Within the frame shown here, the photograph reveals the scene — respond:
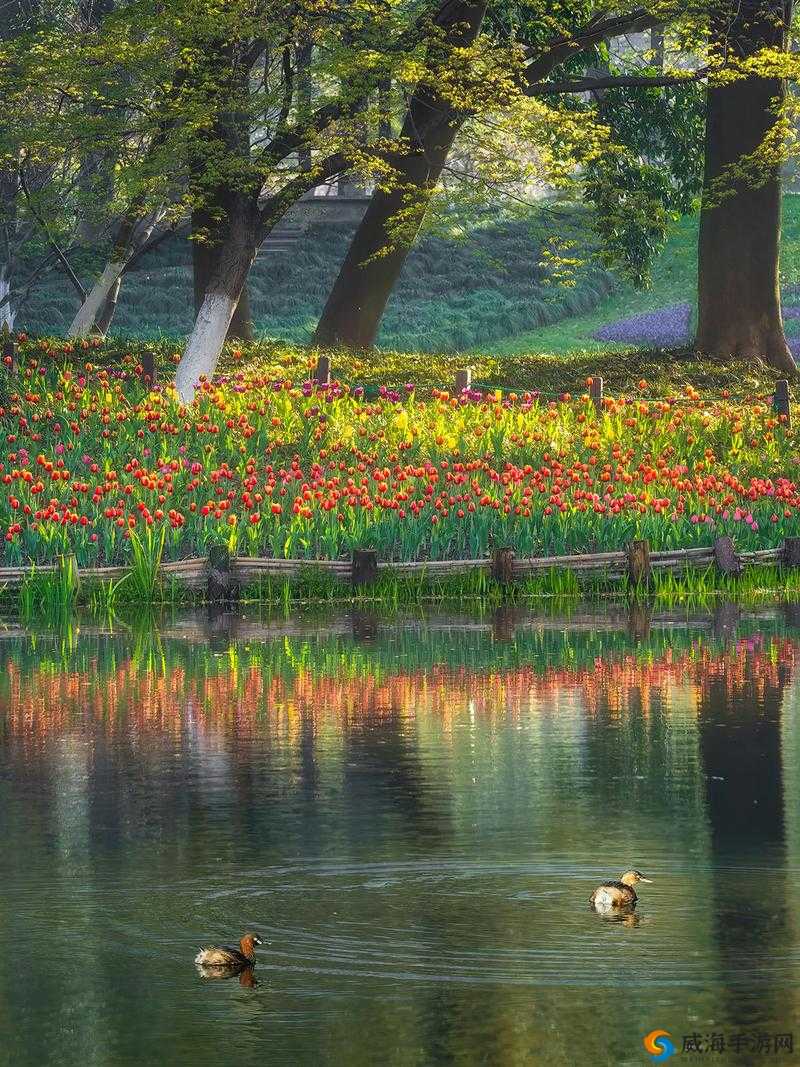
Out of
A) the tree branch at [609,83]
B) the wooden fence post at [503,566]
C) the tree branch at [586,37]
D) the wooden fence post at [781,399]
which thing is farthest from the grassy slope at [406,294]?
the wooden fence post at [503,566]

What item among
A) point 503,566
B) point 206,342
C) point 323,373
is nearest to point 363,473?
point 503,566

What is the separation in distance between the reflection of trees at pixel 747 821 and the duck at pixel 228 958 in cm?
169

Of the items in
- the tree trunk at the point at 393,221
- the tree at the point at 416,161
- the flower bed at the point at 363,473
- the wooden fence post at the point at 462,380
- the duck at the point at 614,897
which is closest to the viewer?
the duck at the point at 614,897

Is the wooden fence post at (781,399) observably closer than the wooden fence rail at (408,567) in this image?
No

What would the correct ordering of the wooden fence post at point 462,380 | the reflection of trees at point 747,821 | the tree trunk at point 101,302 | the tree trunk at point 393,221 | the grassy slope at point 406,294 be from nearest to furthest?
the reflection of trees at point 747,821
the wooden fence post at point 462,380
the tree trunk at point 393,221
the tree trunk at point 101,302
the grassy slope at point 406,294

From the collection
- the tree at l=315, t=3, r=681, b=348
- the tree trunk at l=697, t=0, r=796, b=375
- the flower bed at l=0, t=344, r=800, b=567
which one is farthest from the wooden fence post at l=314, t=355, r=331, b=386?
the tree trunk at l=697, t=0, r=796, b=375

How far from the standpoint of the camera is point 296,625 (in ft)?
59.0

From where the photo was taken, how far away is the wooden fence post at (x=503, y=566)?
19938 millimetres

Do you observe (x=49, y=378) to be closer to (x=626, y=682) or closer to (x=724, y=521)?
(x=724, y=521)

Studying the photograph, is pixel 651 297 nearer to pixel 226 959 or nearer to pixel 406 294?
pixel 406 294

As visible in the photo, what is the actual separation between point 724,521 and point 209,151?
10.8 meters

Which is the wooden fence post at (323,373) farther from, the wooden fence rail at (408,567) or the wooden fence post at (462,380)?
the wooden fence rail at (408,567)

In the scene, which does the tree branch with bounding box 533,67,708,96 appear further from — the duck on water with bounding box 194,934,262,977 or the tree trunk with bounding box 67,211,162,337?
the duck on water with bounding box 194,934,262,977

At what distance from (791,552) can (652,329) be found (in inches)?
1144
